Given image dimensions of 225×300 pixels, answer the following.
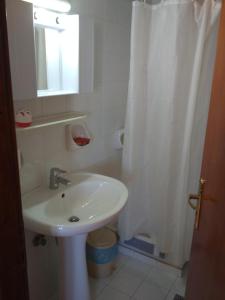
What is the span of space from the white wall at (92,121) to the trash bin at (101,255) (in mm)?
302

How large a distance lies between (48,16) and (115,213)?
42.2 inches

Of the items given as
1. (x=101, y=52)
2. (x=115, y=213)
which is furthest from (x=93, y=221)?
(x=101, y=52)

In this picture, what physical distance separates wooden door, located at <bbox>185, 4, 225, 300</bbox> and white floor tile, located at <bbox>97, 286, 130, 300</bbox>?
2.71ft

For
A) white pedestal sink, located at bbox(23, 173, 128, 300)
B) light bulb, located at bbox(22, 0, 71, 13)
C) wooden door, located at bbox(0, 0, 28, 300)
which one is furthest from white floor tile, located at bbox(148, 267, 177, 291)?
light bulb, located at bbox(22, 0, 71, 13)

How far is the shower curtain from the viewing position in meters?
1.63

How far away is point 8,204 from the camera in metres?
0.83

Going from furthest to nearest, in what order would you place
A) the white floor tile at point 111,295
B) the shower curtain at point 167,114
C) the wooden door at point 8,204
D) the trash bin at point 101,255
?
1. the trash bin at point 101,255
2. the white floor tile at point 111,295
3. the shower curtain at point 167,114
4. the wooden door at point 8,204

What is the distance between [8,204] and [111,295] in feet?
4.62

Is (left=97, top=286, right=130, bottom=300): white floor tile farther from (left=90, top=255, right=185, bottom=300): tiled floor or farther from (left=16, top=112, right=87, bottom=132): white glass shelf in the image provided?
(left=16, top=112, right=87, bottom=132): white glass shelf

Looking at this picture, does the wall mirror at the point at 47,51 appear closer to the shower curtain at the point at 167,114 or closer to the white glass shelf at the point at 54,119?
the white glass shelf at the point at 54,119

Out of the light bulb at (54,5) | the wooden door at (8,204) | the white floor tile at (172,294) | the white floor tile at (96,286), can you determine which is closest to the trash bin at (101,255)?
the white floor tile at (96,286)

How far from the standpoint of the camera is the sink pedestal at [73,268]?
1474mm

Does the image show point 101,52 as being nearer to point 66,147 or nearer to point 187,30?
point 187,30

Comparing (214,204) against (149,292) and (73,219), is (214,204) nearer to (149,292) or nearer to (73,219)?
(73,219)
